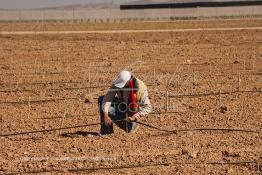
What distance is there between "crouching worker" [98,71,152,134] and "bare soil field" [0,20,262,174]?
21 centimetres

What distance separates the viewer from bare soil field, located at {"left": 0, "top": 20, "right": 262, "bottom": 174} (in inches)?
299

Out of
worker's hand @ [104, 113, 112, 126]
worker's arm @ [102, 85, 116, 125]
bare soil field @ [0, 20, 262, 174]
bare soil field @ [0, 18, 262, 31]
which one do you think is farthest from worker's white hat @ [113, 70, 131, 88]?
bare soil field @ [0, 18, 262, 31]

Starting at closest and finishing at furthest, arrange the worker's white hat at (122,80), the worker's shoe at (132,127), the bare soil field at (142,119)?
1. the bare soil field at (142,119)
2. the worker's white hat at (122,80)
3. the worker's shoe at (132,127)

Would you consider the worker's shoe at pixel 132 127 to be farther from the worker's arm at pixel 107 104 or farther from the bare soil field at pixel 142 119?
the worker's arm at pixel 107 104


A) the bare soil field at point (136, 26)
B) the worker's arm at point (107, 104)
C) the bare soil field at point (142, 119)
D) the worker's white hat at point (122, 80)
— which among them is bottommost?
the bare soil field at point (142, 119)

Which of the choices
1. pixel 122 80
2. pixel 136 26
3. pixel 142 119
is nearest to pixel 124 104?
pixel 122 80

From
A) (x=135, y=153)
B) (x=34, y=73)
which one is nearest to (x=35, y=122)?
(x=135, y=153)

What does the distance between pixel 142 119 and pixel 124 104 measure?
126 cm

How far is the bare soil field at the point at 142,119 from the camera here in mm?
7586

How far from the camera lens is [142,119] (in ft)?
33.3

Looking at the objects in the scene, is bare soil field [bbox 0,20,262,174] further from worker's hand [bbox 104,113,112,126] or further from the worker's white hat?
the worker's white hat

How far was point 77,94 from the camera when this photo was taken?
1283 cm

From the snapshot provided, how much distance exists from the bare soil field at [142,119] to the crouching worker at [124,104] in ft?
0.68

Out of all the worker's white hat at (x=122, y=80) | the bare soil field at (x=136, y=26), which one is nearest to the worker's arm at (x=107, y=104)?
the worker's white hat at (x=122, y=80)
